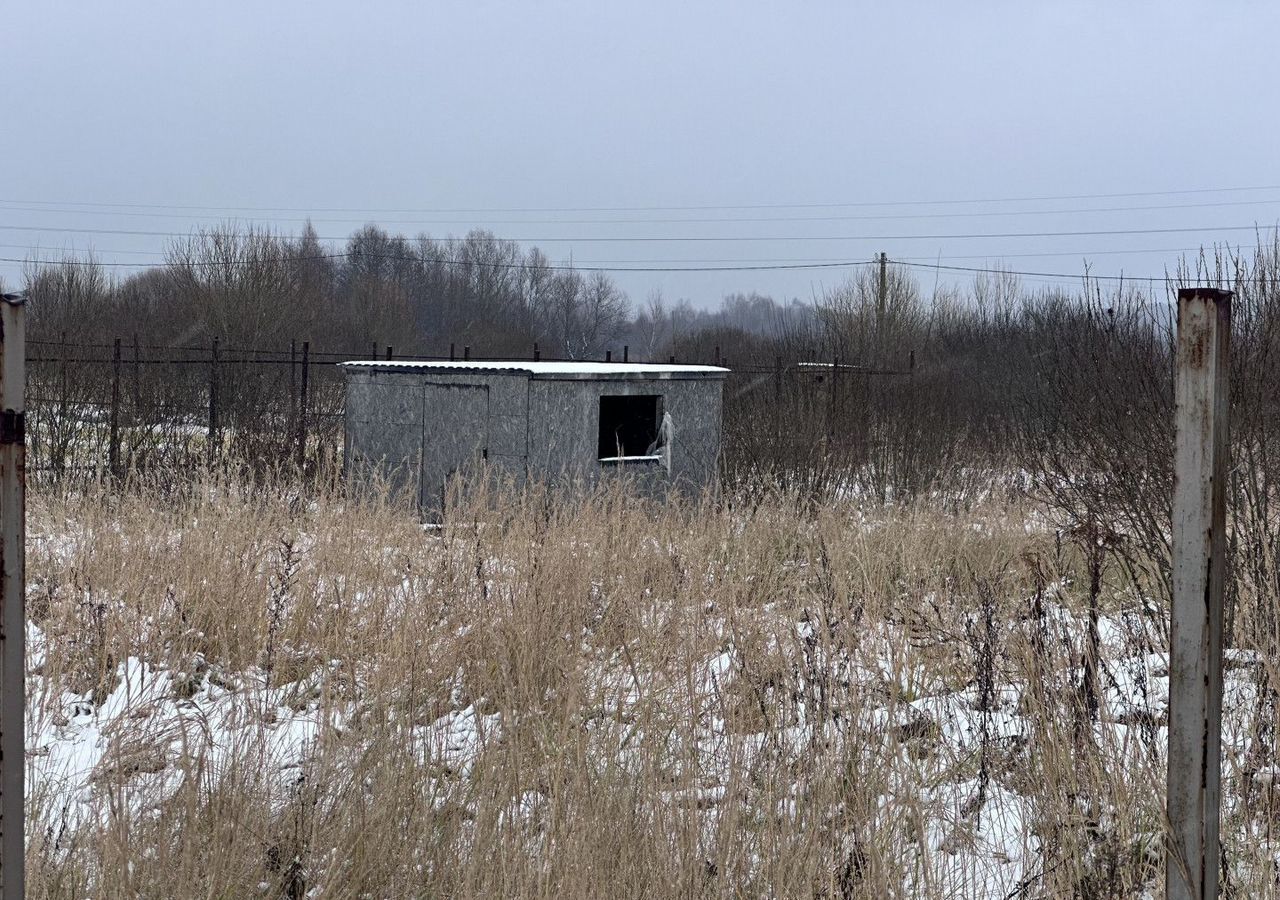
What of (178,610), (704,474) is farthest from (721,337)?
(178,610)

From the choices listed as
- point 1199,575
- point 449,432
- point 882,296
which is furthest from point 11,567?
point 882,296

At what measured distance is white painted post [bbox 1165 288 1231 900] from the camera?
227 centimetres

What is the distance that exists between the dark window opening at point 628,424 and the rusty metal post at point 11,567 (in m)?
11.0

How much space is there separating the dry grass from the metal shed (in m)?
3.44

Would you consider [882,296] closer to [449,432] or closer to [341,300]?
[449,432]

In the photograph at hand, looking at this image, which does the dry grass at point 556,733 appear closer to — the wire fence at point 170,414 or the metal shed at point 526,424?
the metal shed at point 526,424

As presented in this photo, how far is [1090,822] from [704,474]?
8.82m

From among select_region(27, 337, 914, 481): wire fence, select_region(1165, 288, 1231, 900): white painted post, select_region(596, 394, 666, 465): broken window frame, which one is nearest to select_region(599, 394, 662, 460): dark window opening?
select_region(596, 394, 666, 465): broken window frame

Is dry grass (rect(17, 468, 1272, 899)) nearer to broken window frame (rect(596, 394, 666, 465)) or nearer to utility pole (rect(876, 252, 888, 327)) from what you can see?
broken window frame (rect(596, 394, 666, 465))

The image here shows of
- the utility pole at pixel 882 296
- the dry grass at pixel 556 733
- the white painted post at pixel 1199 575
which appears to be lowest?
the dry grass at pixel 556 733

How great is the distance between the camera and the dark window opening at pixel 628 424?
13.0 meters

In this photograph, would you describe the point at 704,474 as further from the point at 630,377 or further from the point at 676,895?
the point at 676,895

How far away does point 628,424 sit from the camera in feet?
43.2

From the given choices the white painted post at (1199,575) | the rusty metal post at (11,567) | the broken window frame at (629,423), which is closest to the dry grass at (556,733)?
the white painted post at (1199,575)
